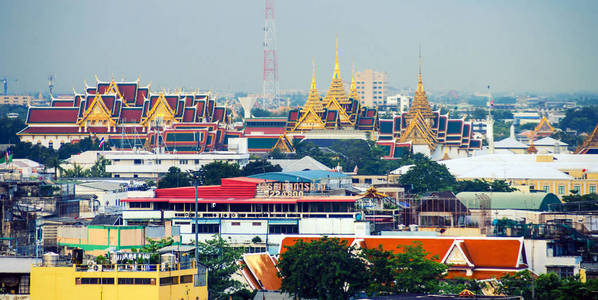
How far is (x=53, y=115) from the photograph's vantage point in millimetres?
155875

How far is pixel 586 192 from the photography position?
104750 mm

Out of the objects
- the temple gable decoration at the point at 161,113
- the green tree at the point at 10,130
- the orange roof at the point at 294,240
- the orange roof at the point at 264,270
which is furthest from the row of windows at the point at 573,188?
the green tree at the point at 10,130

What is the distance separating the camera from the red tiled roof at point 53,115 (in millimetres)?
153788

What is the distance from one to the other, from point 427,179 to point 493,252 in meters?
45.1

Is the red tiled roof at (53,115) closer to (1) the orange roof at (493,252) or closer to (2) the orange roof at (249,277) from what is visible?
(2) the orange roof at (249,277)

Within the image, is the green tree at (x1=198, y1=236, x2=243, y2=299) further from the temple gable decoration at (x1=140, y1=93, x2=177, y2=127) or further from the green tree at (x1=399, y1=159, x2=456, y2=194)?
the temple gable decoration at (x1=140, y1=93, x2=177, y2=127)

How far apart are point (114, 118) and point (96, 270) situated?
116m

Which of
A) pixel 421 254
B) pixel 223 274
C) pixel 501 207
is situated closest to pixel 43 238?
pixel 223 274

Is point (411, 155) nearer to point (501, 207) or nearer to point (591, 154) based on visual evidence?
point (591, 154)

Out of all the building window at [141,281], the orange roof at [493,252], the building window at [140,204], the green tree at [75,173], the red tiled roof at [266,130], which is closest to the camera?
the building window at [141,281]

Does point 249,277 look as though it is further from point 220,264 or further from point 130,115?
point 130,115

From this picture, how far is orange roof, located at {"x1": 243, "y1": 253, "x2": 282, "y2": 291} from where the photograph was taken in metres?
51.8

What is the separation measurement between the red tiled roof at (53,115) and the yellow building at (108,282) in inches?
4487

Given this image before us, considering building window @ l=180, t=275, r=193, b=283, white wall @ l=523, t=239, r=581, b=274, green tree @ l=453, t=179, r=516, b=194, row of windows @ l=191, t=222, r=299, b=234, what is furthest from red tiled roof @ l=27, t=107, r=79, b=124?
building window @ l=180, t=275, r=193, b=283
